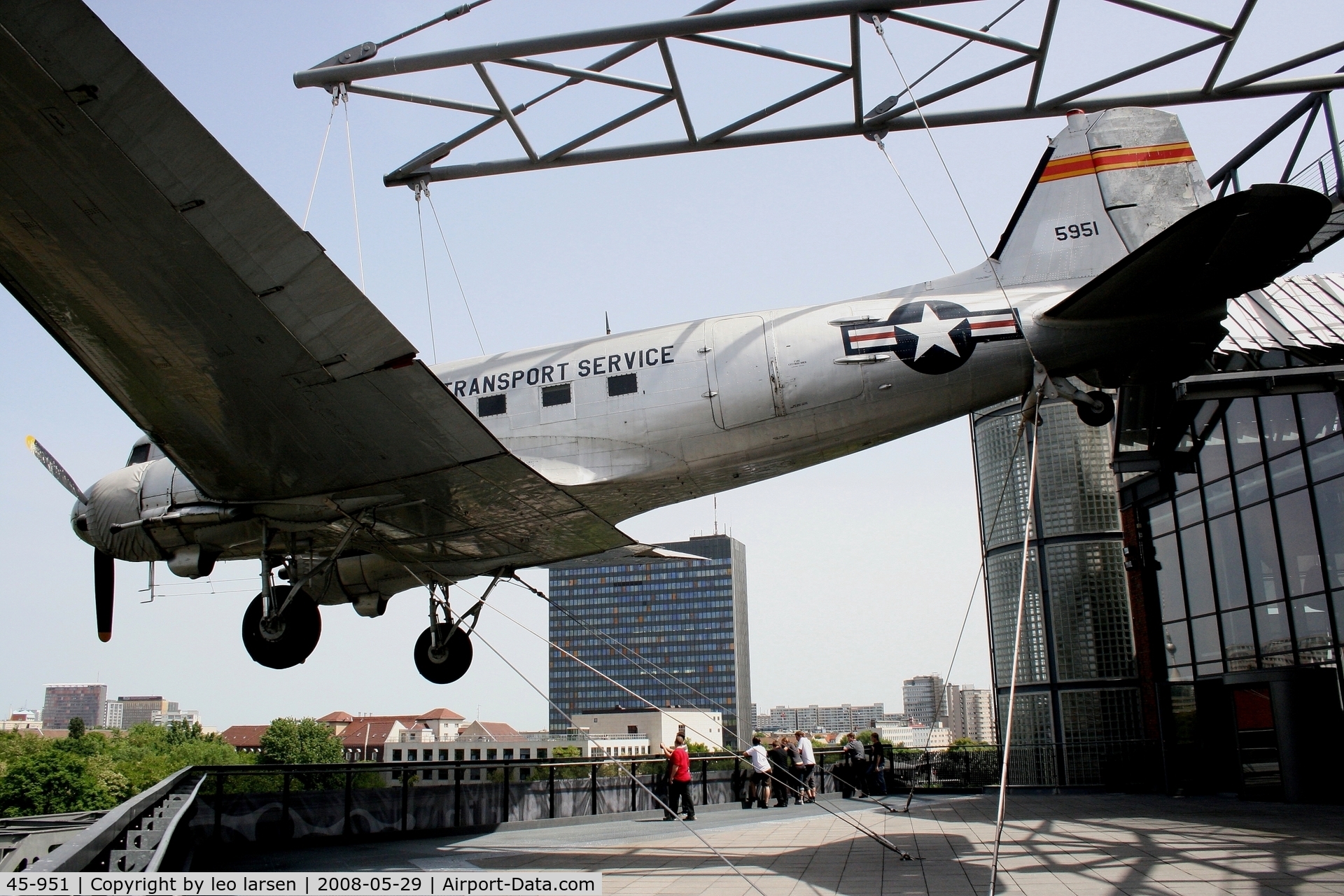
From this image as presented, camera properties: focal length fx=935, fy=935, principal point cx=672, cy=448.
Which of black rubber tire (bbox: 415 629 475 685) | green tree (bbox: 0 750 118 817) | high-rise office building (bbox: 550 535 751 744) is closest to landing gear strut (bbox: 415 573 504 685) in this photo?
black rubber tire (bbox: 415 629 475 685)

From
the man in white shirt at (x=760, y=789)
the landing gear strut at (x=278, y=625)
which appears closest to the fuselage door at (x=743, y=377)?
the landing gear strut at (x=278, y=625)

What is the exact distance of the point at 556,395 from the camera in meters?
13.3

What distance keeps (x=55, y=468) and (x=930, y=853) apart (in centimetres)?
1458

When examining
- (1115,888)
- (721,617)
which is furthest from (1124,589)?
(721,617)

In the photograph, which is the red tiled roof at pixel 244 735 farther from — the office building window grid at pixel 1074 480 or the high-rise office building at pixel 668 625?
the office building window grid at pixel 1074 480

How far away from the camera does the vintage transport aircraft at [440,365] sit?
8.06 m

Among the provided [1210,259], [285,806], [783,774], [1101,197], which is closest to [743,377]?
[1210,259]

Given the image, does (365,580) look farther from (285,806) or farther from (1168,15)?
(1168,15)

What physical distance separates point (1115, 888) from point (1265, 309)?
15489 mm

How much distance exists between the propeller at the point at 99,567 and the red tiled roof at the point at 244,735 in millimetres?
186239

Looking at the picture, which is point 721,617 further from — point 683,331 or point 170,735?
point 683,331

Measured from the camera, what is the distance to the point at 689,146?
14.6 m

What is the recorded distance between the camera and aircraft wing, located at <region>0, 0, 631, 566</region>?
7387 millimetres

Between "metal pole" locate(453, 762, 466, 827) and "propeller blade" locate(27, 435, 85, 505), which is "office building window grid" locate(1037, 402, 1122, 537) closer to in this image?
"metal pole" locate(453, 762, 466, 827)
